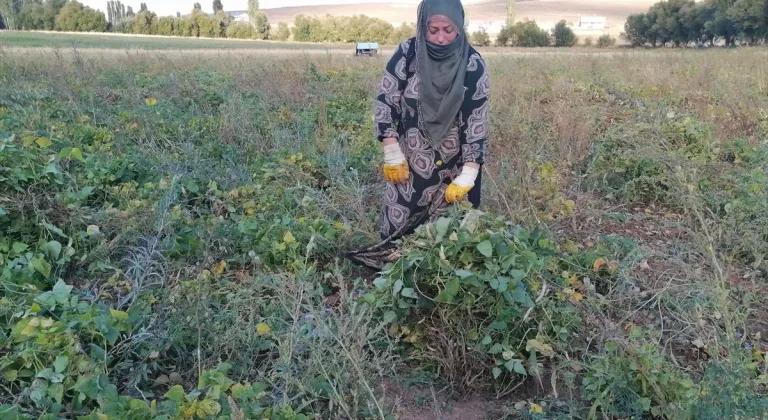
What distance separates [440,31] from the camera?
2.76m

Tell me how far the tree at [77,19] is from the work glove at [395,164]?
196 ft

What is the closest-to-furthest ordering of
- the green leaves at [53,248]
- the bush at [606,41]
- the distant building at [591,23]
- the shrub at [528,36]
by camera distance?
the green leaves at [53,248] → the bush at [606,41] → the shrub at [528,36] → the distant building at [591,23]

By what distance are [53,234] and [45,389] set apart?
150 cm

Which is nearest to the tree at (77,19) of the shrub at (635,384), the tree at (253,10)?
the tree at (253,10)

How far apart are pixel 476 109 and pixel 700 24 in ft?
128

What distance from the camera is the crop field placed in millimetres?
1965

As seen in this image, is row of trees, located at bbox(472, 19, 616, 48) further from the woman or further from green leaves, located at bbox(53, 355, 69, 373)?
green leaves, located at bbox(53, 355, 69, 373)

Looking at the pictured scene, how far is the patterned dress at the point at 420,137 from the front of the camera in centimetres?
288

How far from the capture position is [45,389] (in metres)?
1.90

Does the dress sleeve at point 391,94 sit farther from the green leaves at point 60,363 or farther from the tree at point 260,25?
the tree at point 260,25

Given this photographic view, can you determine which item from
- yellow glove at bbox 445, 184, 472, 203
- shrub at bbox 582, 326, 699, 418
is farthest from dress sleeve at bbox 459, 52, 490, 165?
shrub at bbox 582, 326, 699, 418

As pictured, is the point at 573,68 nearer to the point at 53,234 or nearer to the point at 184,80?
the point at 184,80

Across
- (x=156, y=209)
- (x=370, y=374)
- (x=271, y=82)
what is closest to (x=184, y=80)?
(x=271, y=82)

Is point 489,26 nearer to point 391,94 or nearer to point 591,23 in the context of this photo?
point 591,23
